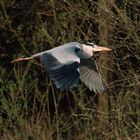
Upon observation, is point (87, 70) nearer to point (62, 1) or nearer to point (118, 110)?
point (118, 110)

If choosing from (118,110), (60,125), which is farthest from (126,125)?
(60,125)

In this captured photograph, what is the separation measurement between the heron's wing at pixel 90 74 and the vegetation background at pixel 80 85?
46 cm

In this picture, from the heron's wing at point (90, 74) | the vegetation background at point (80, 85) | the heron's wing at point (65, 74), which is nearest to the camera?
the heron's wing at point (65, 74)

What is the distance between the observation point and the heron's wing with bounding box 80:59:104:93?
530 centimetres

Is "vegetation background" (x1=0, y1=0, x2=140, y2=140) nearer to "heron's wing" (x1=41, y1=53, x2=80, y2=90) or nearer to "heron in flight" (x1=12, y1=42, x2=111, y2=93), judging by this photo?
"heron in flight" (x1=12, y1=42, x2=111, y2=93)

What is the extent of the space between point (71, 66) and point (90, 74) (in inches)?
26.8

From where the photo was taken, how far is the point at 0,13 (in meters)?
7.05

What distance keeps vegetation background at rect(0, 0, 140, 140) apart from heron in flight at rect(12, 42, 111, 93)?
49cm

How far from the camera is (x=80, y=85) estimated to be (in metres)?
6.51

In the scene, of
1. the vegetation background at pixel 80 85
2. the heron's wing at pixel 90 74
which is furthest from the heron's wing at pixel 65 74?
the vegetation background at pixel 80 85

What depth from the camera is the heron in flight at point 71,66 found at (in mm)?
4637

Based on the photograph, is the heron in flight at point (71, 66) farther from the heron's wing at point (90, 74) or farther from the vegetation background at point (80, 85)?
the vegetation background at point (80, 85)

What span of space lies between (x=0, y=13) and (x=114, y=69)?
1.36 meters

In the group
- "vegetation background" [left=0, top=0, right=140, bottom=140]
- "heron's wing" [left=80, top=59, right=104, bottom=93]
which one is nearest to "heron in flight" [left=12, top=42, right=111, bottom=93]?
"heron's wing" [left=80, top=59, right=104, bottom=93]
